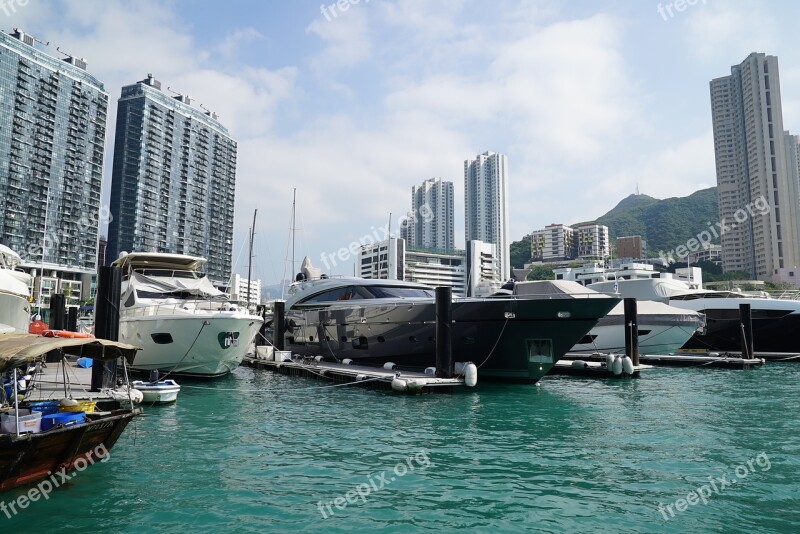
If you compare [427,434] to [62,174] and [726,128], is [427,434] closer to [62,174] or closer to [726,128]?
[62,174]

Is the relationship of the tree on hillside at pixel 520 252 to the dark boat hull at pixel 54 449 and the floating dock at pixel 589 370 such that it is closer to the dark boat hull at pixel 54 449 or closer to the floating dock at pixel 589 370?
the floating dock at pixel 589 370

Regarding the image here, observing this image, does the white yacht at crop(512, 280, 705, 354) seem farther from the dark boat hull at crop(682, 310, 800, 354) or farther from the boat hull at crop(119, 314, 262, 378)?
the boat hull at crop(119, 314, 262, 378)

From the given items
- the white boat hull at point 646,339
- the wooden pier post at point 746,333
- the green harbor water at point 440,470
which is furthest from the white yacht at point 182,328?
the wooden pier post at point 746,333

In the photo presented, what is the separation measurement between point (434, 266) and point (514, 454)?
382 ft

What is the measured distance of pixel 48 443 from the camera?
6.70 m

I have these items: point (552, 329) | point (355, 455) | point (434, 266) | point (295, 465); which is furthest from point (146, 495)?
point (434, 266)

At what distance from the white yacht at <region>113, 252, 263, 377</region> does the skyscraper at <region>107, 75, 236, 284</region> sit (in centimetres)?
9039

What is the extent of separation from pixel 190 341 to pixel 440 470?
12.0 m

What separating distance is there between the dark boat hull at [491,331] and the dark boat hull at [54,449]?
11.2m

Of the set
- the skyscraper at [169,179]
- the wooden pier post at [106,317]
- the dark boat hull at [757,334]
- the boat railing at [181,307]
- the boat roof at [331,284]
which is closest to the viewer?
the wooden pier post at [106,317]

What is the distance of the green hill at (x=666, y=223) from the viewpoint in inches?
5832

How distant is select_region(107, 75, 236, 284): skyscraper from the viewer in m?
102

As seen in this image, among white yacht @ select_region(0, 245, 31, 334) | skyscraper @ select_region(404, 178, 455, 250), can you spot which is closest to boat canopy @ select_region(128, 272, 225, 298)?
white yacht @ select_region(0, 245, 31, 334)

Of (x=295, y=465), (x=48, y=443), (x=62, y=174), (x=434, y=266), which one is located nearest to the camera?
(x=48, y=443)
